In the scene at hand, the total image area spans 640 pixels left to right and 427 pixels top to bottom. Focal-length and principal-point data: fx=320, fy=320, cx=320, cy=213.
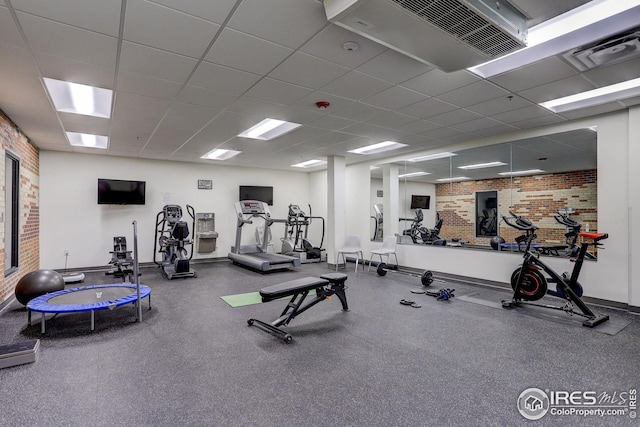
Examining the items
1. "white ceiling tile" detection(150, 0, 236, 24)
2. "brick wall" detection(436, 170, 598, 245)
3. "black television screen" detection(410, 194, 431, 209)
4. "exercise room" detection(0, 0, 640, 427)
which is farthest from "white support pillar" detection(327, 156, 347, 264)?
"white ceiling tile" detection(150, 0, 236, 24)

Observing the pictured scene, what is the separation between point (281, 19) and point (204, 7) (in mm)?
527

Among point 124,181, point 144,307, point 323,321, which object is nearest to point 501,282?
point 323,321

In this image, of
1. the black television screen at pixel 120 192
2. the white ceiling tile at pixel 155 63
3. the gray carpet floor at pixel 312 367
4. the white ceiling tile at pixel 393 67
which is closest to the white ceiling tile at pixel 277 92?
the white ceiling tile at pixel 155 63

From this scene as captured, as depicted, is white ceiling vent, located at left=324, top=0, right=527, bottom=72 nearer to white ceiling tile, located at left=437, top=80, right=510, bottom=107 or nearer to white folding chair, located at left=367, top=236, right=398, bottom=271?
white ceiling tile, located at left=437, top=80, right=510, bottom=107

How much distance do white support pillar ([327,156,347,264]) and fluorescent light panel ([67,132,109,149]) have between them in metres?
4.52

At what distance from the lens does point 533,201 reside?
5629mm

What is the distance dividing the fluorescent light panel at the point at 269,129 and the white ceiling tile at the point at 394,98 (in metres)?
1.51

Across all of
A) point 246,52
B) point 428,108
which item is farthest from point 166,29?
point 428,108

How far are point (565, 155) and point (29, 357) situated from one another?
7362 millimetres

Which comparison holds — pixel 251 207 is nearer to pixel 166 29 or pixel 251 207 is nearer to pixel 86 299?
pixel 86 299

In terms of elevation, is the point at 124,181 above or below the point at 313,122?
below

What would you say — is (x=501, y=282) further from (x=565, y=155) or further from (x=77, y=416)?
(x=77, y=416)

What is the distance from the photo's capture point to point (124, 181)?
24.2 ft

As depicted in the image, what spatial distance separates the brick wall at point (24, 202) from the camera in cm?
433
